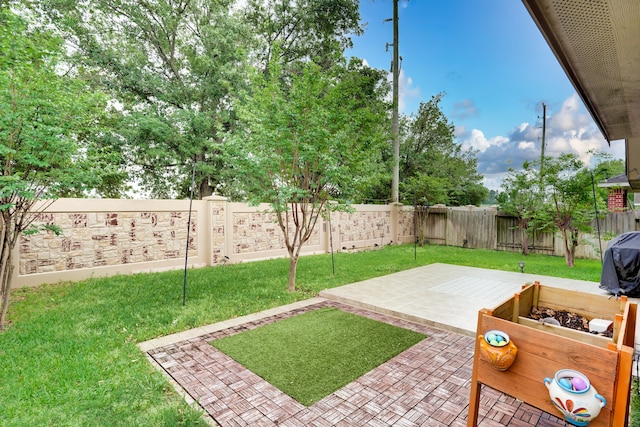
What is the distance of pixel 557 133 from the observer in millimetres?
15445

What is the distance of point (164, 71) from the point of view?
413 inches

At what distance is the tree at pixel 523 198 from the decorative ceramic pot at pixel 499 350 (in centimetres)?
851

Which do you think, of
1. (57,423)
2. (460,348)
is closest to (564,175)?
(460,348)

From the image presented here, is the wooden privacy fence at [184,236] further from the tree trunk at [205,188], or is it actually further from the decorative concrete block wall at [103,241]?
the tree trunk at [205,188]

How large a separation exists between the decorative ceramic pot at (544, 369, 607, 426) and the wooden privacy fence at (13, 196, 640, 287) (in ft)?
12.2

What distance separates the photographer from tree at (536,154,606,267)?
7.40 m

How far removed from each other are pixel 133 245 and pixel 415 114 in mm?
14783

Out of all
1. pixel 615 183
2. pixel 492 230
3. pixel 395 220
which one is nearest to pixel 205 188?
pixel 395 220

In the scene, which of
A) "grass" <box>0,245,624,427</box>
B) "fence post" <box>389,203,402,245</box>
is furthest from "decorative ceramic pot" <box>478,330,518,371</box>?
"fence post" <box>389,203,402,245</box>

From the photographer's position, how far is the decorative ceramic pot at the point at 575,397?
1253 mm

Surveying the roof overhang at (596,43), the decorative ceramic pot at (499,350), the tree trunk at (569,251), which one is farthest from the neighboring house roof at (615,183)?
the decorative ceramic pot at (499,350)

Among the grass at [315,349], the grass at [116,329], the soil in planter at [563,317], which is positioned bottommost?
the grass at [315,349]

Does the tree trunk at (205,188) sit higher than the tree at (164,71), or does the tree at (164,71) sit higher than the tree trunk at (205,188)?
the tree at (164,71)

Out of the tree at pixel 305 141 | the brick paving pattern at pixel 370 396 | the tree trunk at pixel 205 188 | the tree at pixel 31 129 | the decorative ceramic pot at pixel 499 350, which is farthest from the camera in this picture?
the tree trunk at pixel 205 188
